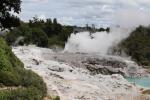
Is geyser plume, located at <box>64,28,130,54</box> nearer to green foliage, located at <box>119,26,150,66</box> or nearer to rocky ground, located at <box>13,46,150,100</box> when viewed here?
green foliage, located at <box>119,26,150,66</box>

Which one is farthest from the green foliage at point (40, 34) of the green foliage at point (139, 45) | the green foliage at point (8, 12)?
the green foliage at point (8, 12)

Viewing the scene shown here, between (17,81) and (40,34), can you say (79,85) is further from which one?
(40,34)

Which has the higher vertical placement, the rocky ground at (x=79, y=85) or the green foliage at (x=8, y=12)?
the green foliage at (x=8, y=12)

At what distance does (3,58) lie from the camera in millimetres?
34250

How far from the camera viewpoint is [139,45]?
336 ft

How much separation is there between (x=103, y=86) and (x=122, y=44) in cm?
5999

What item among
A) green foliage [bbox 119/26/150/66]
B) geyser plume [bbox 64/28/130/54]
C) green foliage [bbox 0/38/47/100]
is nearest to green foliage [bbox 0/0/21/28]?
green foliage [bbox 0/38/47/100]

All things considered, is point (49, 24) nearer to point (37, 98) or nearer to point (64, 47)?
point (64, 47)

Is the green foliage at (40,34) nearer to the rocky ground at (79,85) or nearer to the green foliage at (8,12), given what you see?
the rocky ground at (79,85)

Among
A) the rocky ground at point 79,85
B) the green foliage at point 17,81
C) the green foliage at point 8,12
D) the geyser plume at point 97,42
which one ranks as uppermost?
the green foliage at point 8,12

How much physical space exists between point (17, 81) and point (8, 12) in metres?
6.96

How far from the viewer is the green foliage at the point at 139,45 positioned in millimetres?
97000

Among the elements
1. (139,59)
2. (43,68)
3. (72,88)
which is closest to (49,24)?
(139,59)

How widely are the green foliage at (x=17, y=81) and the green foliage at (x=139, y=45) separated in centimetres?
5918
